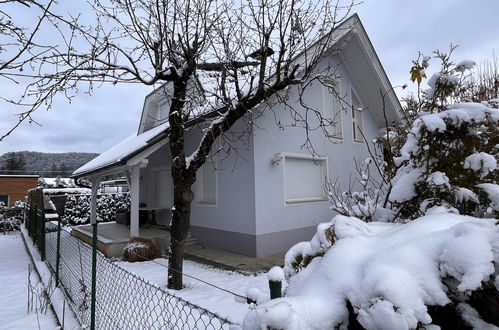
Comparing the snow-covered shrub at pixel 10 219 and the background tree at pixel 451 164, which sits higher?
the background tree at pixel 451 164

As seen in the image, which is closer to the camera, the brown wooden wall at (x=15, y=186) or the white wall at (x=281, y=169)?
the white wall at (x=281, y=169)

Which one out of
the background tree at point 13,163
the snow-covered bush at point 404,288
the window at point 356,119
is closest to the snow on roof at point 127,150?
the window at point 356,119

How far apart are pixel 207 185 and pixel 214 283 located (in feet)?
13.2

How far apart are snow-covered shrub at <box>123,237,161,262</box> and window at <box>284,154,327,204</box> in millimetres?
3970

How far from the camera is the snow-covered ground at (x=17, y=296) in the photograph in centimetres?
428

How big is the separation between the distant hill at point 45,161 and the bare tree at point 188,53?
150 feet

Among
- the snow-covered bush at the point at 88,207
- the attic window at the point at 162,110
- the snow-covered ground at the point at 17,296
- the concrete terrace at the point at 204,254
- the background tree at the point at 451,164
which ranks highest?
the attic window at the point at 162,110

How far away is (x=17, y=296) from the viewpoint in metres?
5.71

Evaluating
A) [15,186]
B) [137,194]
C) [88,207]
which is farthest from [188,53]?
[15,186]

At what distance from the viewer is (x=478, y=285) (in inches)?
40.0

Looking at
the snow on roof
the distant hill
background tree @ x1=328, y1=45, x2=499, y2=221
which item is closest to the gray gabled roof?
the snow on roof

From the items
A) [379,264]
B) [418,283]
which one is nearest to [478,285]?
[418,283]

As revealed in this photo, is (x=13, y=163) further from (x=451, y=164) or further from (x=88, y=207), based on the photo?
(x=451, y=164)

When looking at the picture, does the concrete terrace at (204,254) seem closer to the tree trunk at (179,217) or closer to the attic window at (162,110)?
the tree trunk at (179,217)
